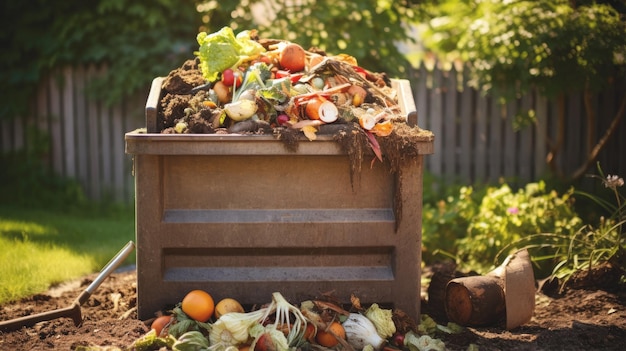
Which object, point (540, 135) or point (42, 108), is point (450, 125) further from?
point (42, 108)

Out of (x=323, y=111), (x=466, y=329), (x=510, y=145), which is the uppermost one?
(x=323, y=111)

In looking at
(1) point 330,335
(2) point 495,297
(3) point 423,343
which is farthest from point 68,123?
(3) point 423,343

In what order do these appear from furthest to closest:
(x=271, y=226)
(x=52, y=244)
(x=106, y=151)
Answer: (x=106, y=151) < (x=52, y=244) < (x=271, y=226)

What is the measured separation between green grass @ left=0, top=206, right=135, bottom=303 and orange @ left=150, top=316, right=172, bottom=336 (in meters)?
1.55

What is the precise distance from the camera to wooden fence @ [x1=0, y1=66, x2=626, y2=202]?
327 inches

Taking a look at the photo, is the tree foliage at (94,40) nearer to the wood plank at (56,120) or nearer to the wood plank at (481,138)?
the wood plank at (56,120)

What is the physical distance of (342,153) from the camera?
3605 millimetres

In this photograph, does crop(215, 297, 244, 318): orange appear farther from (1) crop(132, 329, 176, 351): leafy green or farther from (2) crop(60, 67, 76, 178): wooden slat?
(2) crop(60, 67, 76, 178): wooden slat

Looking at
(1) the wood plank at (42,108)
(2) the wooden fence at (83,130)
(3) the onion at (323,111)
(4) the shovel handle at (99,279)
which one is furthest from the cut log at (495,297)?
(1) the wood plank at (42,108)

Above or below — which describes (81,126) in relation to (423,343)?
above

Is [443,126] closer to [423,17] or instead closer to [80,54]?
[423,17]

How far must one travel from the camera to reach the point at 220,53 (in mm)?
4145

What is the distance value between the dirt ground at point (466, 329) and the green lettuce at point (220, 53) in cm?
152

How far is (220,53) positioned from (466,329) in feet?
7.30
